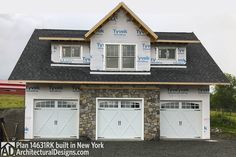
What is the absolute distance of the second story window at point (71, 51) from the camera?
23.1 metres

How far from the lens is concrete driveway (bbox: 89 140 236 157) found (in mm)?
Result: 16516

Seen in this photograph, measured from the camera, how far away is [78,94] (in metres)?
22.2

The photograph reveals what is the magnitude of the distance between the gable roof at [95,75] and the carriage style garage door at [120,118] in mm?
1324

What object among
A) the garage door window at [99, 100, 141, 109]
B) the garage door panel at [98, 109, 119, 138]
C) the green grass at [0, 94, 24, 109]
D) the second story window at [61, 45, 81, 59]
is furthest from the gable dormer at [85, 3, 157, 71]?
the green grass at [0, 94, 24, 109]

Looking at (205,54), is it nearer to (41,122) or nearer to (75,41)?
(75,41)

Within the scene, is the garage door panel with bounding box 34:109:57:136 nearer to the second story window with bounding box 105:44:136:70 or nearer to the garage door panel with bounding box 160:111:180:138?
the second story window with bounding box 105:44:136:70

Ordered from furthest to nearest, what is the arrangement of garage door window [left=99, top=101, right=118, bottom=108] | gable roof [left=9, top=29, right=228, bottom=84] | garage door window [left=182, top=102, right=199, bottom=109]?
garage door window [left=182, top=102, right=199, bottom=109] < garage door window [left=99, top=101, right=118, bottom=108] < gable roof [left=9, top=29, right=228, bottom=84]

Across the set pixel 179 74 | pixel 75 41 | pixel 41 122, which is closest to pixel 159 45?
pixel 179 74

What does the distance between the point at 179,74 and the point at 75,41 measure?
6450 mm

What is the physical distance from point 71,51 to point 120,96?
421 cm

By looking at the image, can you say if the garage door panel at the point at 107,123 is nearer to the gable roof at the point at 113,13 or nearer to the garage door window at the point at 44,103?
the garage door window at the point at 44,103

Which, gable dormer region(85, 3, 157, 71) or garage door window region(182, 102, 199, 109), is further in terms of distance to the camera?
garage door window region(182, 102, 199, 109)

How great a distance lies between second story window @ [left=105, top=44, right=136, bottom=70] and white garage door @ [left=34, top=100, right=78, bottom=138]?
3.09 metres

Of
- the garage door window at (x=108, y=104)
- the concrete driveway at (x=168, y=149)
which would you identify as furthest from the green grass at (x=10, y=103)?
the concrete driveway at (x=168, y=149)
